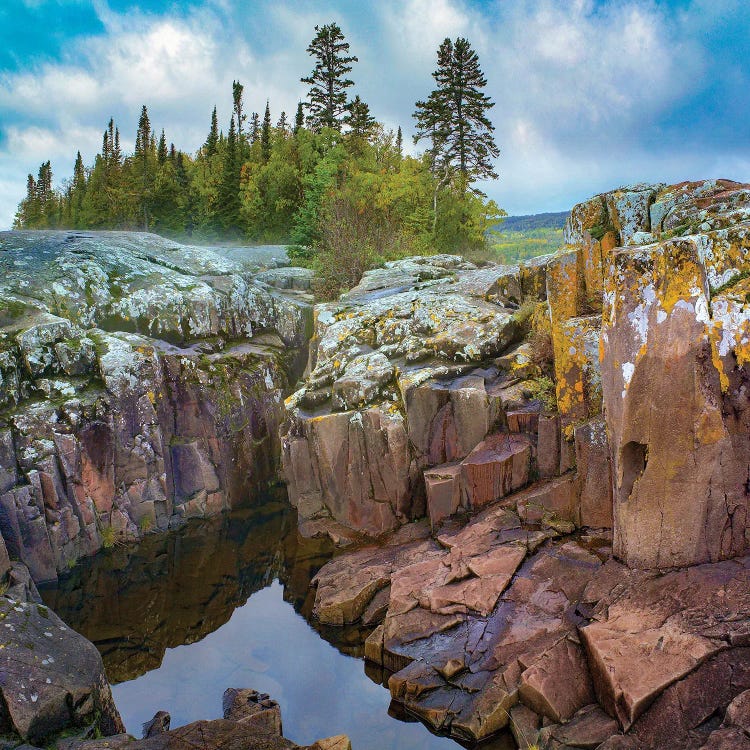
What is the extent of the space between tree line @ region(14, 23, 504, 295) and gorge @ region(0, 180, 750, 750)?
8.00 meters

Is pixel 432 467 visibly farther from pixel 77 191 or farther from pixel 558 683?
pixel 77 191

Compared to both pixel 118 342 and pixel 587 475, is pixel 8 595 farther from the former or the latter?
pixel 587 475

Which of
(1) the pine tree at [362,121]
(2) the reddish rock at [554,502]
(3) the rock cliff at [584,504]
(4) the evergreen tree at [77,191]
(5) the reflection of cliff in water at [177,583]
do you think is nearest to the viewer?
(3) the rock cliff at [584,504]

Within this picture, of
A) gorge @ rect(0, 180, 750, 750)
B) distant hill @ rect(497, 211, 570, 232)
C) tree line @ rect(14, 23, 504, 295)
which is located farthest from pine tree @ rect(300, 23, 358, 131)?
distant hill @ rect(497, 211, 570, 232)

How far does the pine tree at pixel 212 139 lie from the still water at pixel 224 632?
58285 mm

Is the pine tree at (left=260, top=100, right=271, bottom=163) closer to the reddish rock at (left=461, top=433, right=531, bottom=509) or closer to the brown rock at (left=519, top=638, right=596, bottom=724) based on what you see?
the reddish rock at (left=461, top=433, right=531, bottom=509)

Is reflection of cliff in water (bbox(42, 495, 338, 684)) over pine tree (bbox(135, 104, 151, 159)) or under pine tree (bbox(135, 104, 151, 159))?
under

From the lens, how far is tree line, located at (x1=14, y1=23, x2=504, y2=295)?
107 feet

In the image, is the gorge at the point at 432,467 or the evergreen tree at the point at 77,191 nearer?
the gorge at the point at 432,467

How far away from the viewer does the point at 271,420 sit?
70.6ft

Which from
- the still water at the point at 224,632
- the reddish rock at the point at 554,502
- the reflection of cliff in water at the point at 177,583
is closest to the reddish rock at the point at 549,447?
the reddish rock at the point at 554,502

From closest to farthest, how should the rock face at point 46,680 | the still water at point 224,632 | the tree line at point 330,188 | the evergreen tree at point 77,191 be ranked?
1. the rock face at point 46,680
2. the still water at point 224,632
3. the tree line at point 330,188
4. the evergreen tree at point 77,191

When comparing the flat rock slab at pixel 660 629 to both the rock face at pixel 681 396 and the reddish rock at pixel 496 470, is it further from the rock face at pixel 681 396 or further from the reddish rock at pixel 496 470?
the reddish rock at pixel 496 470

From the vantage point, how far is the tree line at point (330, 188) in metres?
32.5
